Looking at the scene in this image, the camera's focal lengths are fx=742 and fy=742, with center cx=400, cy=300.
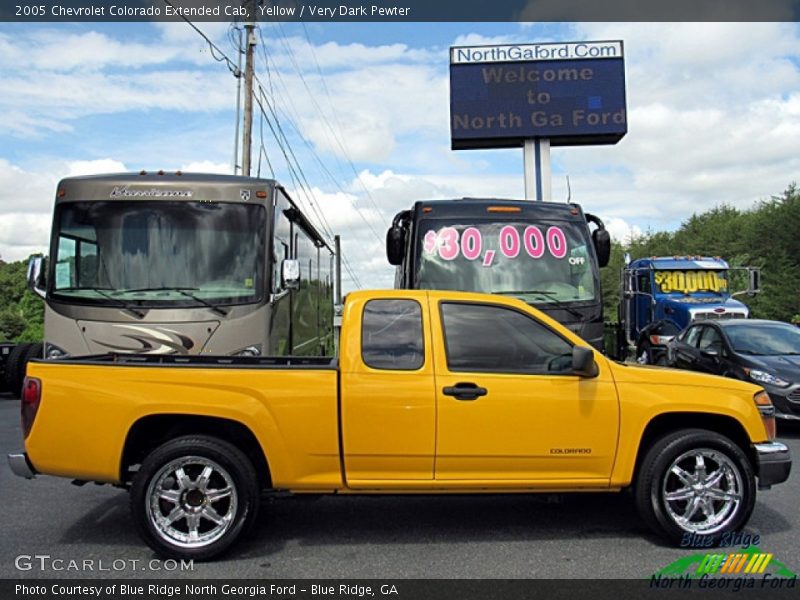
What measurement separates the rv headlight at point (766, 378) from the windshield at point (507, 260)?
2601 millimetres

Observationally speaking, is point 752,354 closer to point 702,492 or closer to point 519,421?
point 702,492

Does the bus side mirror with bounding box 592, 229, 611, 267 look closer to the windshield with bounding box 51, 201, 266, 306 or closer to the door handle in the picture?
the windshield with bounding box 51, 201, 266, 306

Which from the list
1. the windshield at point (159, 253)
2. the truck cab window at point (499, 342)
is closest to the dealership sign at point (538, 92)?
the windshield at point (159, 253)

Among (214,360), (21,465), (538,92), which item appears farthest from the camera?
(538,92)

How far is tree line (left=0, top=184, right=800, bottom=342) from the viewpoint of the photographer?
113 feet

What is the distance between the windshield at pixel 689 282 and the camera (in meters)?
17.6

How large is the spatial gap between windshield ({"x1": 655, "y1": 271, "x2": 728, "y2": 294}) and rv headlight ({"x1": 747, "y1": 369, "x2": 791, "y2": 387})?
26.2ft

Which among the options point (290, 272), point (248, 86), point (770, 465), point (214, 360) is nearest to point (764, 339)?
point (770, 465)

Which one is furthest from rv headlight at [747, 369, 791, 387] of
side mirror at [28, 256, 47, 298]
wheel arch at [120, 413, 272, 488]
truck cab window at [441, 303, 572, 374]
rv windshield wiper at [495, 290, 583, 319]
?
side mirror at [28, 256, 47, 298]

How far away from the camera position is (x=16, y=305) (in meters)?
57.0

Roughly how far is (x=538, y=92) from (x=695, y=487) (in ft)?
57.2

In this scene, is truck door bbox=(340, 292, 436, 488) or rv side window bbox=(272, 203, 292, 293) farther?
rv side window bbox=(272, 203, 292, 293)

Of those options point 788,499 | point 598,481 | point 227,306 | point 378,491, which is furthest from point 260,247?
point 788,499

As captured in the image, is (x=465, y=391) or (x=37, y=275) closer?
(x=465, y=391)
